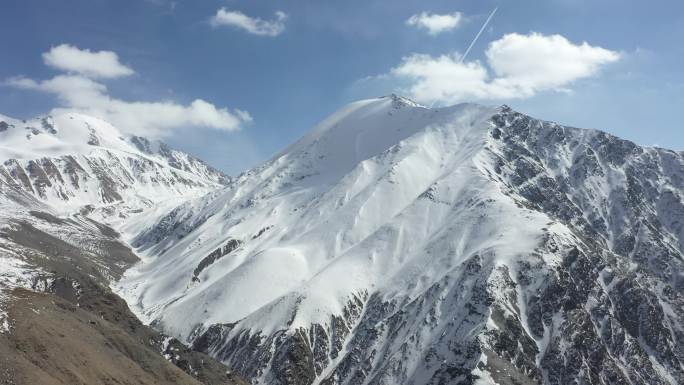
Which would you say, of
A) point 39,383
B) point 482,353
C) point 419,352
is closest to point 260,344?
point 419,352

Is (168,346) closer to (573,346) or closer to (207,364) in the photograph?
(207,364)

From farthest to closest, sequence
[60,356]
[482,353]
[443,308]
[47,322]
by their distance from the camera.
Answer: [443,308]
[482,353]
[47,322]
[60,356]

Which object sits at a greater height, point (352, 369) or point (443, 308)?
point (443, 308)

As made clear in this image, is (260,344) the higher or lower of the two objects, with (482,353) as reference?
lower

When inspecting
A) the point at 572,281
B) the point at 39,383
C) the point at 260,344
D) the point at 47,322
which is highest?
the point at 572,281

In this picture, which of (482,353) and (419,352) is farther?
(419,352)

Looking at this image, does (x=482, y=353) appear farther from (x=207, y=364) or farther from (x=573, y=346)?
(x=207, y=364)

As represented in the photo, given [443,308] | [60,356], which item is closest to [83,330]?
[60,356]


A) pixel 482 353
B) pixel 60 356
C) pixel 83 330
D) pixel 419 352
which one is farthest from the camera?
pixel 419 352

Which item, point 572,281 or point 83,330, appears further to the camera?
point 572,281
